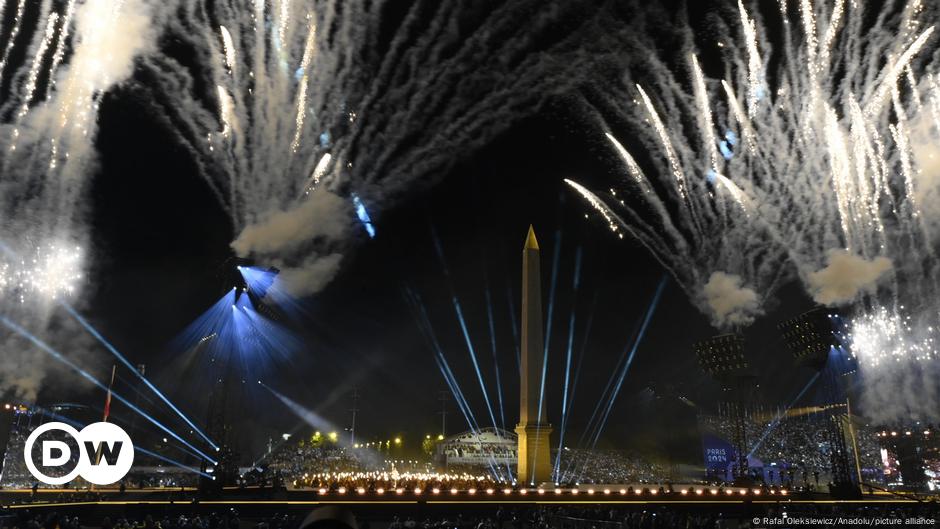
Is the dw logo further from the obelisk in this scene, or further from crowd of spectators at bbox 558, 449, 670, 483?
crowd of spectators at bbox 558, 449, 670, 483

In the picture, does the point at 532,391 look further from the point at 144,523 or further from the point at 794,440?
the point at 794,440

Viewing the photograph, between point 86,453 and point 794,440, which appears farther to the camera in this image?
point 794,440

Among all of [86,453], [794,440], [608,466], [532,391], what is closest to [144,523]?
[86,453]

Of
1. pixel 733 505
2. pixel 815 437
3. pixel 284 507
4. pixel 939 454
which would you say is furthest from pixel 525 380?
pixel 939 454

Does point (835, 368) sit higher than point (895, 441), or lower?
higher

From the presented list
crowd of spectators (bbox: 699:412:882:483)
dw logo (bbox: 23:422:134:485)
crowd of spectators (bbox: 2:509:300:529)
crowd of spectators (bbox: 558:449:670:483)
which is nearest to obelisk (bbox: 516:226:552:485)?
crowd of spectators (bbox: 2:509:300:529)

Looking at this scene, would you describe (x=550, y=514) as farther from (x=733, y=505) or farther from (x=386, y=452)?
(x=386, y=452)

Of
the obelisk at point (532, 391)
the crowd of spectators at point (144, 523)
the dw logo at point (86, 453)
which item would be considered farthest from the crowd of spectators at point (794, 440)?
the dw logo at point (86, 453)

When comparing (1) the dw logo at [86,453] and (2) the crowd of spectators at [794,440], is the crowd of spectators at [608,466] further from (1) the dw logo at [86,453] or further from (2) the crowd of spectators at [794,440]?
(1) the dw logo at [86,453]
